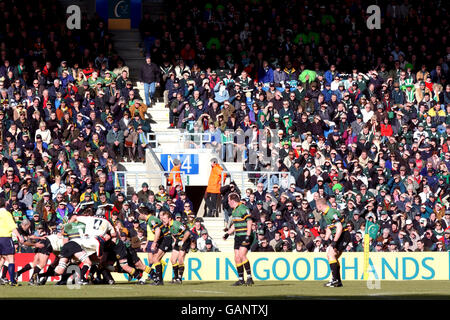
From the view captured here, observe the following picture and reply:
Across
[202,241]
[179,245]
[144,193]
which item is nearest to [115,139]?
[144,193]

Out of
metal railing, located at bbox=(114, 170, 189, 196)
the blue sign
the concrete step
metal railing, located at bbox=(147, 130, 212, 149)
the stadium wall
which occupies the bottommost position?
the stadium wall

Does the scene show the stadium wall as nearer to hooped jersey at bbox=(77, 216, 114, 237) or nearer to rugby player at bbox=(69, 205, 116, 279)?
rugby player at bbox=(69, 205, 116, 279)

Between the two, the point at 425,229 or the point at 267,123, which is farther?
the point at 267,123

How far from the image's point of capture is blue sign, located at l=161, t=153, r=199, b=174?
34344 mm

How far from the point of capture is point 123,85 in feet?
119

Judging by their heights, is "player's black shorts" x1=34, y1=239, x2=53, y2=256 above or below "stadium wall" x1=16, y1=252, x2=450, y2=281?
above

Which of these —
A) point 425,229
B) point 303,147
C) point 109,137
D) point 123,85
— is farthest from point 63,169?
point 425,229

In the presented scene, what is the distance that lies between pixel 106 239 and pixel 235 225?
2.79 metres

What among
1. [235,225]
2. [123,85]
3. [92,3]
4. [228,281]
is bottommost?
[228,281]

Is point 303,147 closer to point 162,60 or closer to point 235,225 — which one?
point 162,60

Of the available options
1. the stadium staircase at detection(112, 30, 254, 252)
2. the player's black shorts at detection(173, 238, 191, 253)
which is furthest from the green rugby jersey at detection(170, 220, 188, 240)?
the stadium staircase at detection(112, 30, 254, 252)

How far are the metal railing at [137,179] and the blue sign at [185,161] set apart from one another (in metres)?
0.46

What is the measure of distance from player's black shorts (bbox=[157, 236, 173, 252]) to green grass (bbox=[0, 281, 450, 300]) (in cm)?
81

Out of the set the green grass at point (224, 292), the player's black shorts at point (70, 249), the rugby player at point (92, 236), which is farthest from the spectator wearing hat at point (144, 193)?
the player's black shorts at point (70, 249)
